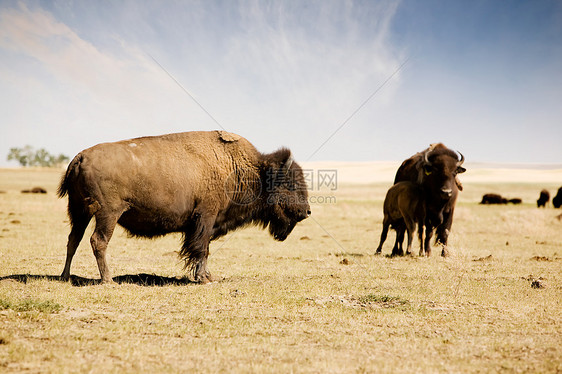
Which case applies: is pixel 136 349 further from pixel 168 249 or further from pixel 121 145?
pixel 168 249

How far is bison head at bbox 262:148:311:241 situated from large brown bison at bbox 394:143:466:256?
4.20 metres

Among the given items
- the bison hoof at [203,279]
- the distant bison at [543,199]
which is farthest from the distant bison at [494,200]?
the bison hoof at [203,279]

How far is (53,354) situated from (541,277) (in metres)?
9.18

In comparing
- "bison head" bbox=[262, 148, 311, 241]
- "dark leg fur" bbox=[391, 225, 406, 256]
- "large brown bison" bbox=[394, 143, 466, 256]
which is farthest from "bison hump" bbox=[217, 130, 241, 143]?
"dark leg fur" bbox=[391, 225, 406, 256]

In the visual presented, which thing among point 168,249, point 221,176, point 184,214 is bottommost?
point 168,249

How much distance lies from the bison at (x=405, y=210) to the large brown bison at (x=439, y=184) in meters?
0.25

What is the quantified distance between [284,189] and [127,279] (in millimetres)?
3540

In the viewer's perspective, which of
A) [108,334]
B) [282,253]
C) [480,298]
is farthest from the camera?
[282,253]

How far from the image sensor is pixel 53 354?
435cm

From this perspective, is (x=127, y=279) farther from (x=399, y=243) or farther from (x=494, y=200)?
(x=494, y=200)

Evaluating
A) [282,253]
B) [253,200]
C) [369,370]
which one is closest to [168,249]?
[282,253]

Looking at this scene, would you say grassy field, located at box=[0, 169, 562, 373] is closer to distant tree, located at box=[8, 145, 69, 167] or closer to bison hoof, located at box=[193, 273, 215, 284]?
bison hoof, located at box=[193, 273, 215, 284]

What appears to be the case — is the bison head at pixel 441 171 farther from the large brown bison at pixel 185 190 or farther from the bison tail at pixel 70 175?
the bison tail at pixel 70 175

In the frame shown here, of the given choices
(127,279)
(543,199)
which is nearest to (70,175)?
(127,279)
